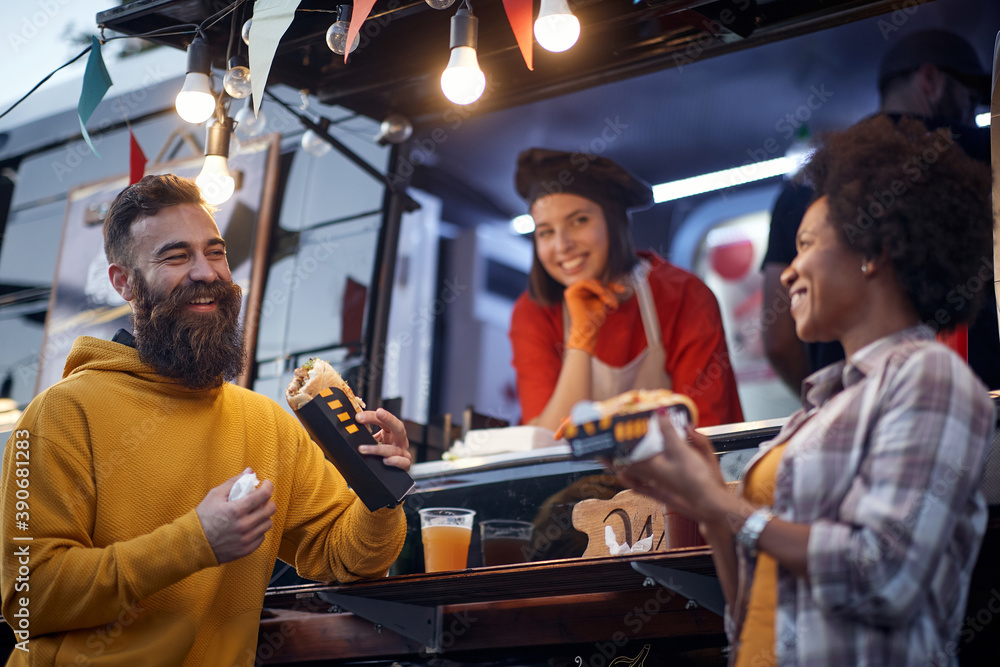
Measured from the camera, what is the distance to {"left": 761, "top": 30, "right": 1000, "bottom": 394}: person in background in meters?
3.53

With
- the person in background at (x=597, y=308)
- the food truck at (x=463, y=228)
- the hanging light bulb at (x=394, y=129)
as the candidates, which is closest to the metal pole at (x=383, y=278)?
the food truck at (x=463, y=228)

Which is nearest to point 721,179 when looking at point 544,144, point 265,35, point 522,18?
point 544,144

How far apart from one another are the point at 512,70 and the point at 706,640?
265cm

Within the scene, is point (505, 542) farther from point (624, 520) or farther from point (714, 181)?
point (714, 181)

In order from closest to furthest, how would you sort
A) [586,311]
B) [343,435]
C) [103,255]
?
1. [343,435]
2. [586,311]
3. [103,255]

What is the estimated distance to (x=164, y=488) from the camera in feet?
7.68

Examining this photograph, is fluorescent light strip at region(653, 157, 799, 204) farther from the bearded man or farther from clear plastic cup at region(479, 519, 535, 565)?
the bearded man

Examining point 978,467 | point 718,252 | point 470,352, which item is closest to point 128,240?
point 978,467

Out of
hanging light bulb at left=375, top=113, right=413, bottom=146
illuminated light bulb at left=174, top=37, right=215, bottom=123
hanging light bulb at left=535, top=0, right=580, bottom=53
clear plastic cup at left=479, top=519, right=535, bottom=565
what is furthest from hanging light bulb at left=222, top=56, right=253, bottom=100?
clear plastic cup at left=479, top=519, right=535, bottom=565

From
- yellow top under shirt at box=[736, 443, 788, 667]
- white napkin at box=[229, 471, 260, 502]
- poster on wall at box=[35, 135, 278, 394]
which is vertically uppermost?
poster on wall at box=[35, 135, 278, 394]

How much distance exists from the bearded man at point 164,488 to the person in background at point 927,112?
2272 millimetres

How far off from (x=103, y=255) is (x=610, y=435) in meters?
4.73

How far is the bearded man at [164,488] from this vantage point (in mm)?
2084

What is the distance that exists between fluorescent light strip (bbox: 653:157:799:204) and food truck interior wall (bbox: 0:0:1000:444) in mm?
63
